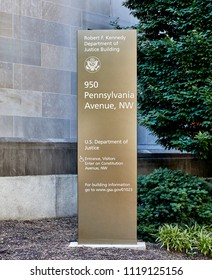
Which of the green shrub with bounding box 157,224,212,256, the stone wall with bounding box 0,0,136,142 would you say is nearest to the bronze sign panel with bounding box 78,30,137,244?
the green shrub with bounding box 157,224,212,256

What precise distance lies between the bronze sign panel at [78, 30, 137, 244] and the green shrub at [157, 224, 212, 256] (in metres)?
0.63

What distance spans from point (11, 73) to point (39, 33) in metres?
1.19

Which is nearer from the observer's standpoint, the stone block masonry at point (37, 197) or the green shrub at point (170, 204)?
the green shrub at point (170, 204)

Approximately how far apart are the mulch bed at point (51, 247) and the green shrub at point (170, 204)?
1.69ft

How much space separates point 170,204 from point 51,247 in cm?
209

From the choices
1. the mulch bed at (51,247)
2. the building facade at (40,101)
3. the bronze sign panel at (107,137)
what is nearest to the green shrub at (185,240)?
the mulch bed at (51,247)

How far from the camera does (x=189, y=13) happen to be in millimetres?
7547

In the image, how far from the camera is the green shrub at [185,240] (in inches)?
238

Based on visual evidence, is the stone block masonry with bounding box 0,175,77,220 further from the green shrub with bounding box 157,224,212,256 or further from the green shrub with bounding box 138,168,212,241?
the green shrub with bounding box 157,224,212,256

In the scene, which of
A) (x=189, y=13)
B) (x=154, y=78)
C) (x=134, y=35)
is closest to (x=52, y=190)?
(x=154, y=78)

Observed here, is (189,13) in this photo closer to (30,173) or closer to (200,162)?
(200,162)

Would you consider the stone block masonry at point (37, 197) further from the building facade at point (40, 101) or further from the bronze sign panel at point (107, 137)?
the bronze sign panel at point (107, 137)

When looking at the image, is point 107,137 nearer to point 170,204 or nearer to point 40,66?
point 170,204

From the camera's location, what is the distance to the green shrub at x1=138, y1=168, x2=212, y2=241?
6.51m
